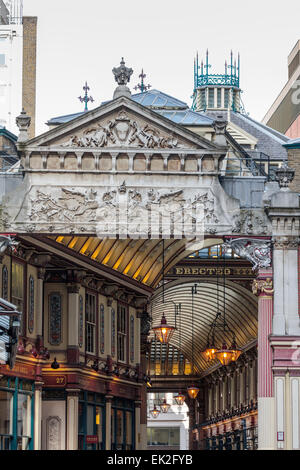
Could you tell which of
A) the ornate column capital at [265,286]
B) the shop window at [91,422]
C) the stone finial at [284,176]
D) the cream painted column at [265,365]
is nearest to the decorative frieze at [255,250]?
the cream painted column at [265,365]

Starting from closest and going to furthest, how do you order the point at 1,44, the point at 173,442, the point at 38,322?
the point at 38,322 < the point at 1,44 < the point at 173,442

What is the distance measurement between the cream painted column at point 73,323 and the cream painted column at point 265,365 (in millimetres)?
8065

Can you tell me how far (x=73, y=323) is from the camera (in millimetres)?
41938

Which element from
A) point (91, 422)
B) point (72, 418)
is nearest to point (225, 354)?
point (91, 422)

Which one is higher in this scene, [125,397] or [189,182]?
[189,182]

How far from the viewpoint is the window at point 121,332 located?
46750 mm

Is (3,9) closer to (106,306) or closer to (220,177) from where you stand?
(106,306)

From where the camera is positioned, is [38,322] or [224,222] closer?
[224,222]

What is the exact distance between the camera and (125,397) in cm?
4656

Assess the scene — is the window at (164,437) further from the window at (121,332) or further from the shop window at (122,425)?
the window at (121,332)

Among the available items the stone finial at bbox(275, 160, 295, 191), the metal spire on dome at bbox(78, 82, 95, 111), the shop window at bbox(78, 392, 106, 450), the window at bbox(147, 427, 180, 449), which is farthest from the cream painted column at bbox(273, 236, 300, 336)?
the window at bbox(147, 427, 180, 449)
